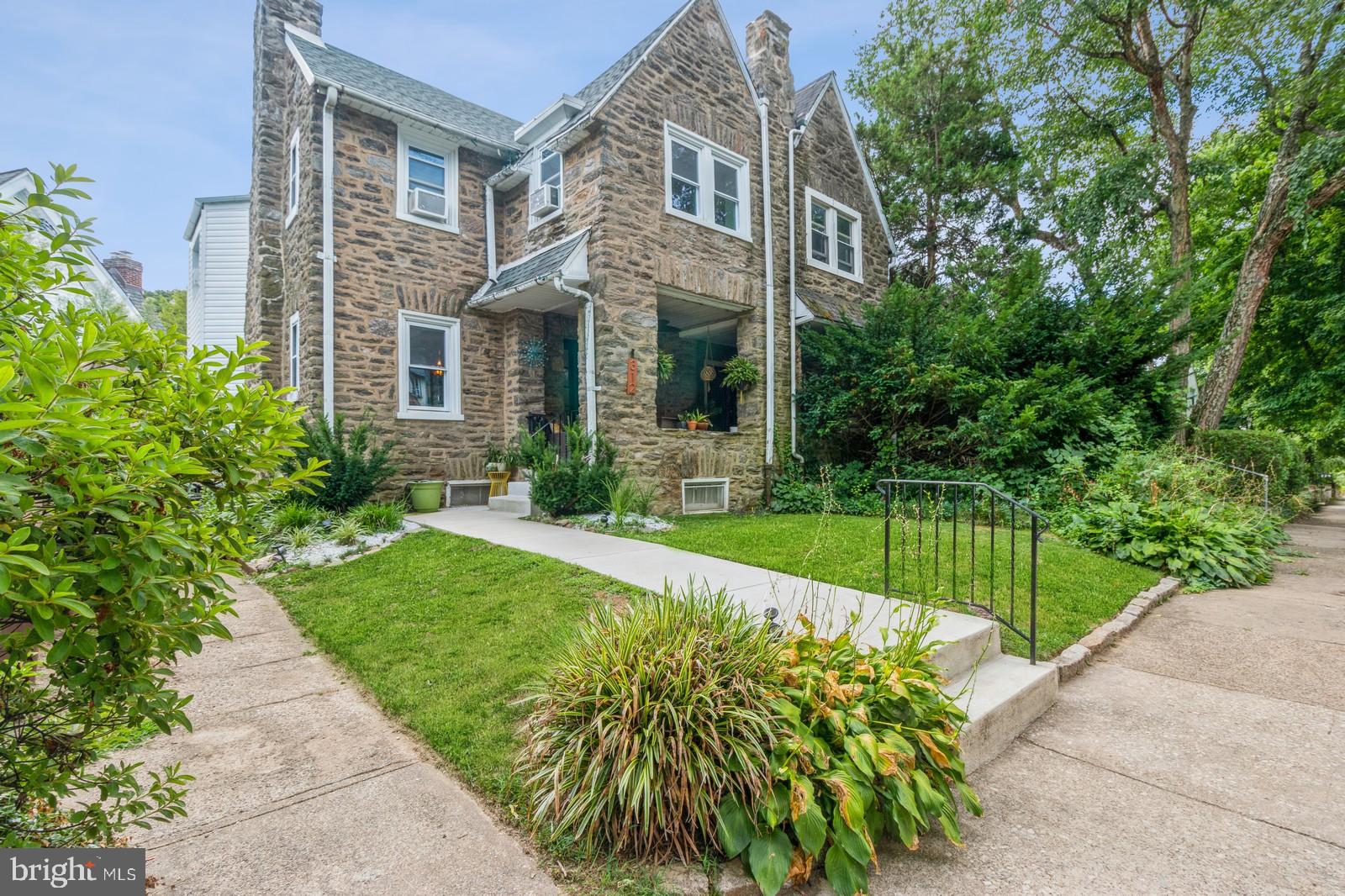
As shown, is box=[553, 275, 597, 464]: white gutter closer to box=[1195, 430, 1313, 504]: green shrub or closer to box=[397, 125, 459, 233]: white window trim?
box=[397, 125, 459, 233]: white window trim

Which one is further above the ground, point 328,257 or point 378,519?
point 328,257

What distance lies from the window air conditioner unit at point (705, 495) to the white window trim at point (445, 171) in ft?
19.7

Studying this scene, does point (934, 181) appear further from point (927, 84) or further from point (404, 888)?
point (404, 888)

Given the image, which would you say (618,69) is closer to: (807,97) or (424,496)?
(807,97)

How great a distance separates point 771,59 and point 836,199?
3033mm

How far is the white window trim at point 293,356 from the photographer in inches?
372

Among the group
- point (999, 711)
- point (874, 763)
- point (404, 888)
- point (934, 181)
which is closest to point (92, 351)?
point (404, 888)

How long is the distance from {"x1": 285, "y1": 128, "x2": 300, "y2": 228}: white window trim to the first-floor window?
174 cm

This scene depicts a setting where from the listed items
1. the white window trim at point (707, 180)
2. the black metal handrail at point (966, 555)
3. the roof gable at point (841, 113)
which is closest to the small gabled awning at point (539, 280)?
the white window trim at point (707, 180)

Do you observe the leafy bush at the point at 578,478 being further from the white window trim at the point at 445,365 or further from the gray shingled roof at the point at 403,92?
the gray shingled roof at the point at 403,92

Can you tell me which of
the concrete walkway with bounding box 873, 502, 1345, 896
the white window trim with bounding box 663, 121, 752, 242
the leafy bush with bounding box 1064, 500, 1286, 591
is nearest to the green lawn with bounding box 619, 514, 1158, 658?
the leafy bush with bounding box 1064, 500, 1286, 591

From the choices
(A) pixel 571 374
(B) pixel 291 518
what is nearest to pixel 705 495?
(A) pixel 571 374

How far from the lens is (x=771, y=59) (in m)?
11.2

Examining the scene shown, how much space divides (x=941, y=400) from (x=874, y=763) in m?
9.19
